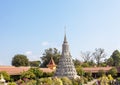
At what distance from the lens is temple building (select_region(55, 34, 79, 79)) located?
48969mm

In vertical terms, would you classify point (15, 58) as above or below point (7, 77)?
above

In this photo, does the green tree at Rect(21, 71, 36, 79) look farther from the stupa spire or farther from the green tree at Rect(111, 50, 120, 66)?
the green tree at Rect(111, 50, 120, 66)

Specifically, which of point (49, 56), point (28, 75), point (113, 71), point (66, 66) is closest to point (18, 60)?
point (49, 56)

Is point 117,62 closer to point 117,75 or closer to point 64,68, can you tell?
point 117,75

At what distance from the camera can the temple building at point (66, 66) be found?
4897cm

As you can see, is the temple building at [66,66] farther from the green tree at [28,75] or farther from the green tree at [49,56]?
the green tree at [49,56]

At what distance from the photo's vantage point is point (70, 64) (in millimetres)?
49938

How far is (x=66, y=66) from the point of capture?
49625 mm

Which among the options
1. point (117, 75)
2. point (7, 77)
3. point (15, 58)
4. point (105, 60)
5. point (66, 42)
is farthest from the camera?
point (105, 60)

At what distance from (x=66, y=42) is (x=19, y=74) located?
34.2ft

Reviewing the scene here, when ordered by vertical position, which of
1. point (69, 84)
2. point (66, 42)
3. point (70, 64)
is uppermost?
point (66, 42)

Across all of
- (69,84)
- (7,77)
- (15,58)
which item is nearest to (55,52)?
(15,58)

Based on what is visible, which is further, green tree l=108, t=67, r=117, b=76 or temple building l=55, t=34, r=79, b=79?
green tree l=108, t=67, r=117, b=76

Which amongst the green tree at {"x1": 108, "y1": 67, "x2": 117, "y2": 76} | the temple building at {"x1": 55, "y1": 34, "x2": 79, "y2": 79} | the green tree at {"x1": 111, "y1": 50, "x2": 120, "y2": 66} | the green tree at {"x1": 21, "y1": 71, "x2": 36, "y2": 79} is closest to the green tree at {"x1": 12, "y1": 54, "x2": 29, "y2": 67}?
the green tree at {"x1": 111, "y1": 50, "x2": 120, "y2": 66}
